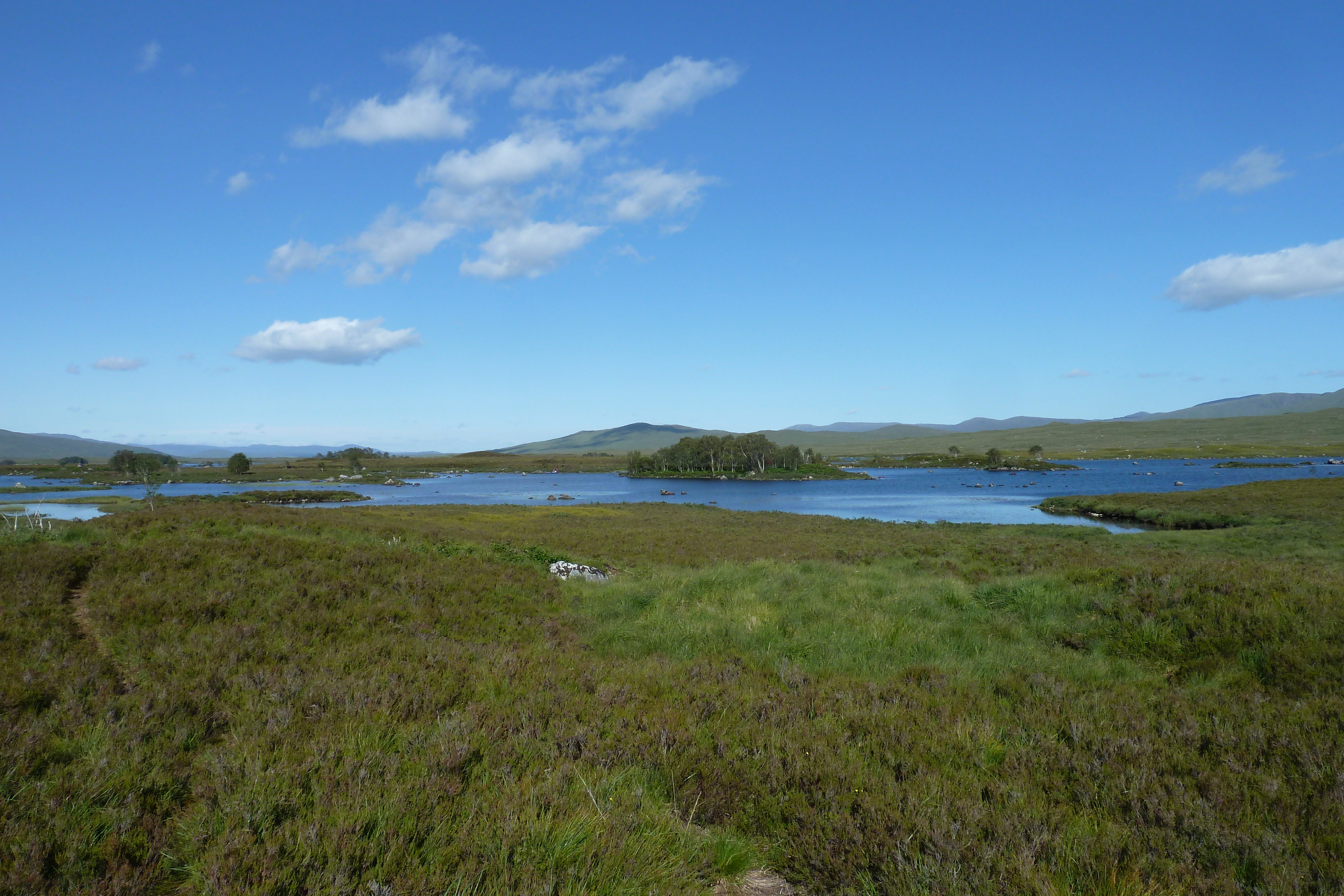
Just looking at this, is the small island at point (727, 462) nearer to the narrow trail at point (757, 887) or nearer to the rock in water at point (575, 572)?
the rock in water at point (575, 572)

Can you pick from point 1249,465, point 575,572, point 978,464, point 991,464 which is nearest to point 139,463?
point 575,572

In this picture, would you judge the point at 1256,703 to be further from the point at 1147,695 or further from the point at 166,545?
the point at 166,545

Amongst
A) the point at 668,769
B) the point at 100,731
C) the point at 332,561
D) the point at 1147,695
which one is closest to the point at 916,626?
the point at 1147,695

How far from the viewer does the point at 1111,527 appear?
46.3 m

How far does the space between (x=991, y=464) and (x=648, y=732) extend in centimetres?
17327

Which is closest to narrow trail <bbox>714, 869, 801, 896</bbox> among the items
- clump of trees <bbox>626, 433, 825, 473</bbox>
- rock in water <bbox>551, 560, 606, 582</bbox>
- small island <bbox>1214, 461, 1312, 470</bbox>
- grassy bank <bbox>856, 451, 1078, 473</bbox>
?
rock in water <bbox>551, 560, 606, 582</bbox>

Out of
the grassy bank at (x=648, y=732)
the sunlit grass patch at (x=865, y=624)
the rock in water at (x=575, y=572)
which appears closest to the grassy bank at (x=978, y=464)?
the rock in water at (x=575, y=572)

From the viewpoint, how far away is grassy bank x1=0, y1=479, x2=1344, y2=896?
130 inches

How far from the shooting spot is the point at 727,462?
15688 cm

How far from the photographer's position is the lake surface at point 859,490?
207 ft

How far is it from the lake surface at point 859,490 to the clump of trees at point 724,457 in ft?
37.7

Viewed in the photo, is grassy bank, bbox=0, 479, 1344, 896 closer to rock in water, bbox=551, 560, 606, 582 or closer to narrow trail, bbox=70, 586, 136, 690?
narrow trail, bbox=70, 586, 136, 690

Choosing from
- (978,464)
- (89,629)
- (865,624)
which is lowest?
(978,464)

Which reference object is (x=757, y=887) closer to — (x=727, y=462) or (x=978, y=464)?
(x=727, y=462)
